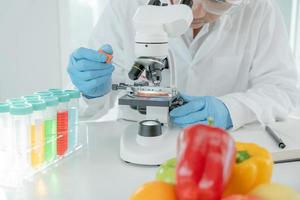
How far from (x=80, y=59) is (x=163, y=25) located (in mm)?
347

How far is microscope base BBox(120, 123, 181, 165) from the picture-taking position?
0.97 meters

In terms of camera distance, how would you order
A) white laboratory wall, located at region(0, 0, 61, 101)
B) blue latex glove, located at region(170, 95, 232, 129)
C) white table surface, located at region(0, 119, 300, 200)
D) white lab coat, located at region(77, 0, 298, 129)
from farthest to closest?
white laboratory wall, located at region(0, 0, 61, 101) → white lab coat, located at region(77, 0, 298, 129) → blue latex glove, located at region(170, 95, 232, 129) → white table surface, located at region(0, 119, 300, 200)

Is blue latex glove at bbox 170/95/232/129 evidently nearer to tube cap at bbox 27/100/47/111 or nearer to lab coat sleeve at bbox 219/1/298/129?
lab coat sleeve at bbox 219/1/298/129

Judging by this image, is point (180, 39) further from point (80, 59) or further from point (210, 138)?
point (210, 138)

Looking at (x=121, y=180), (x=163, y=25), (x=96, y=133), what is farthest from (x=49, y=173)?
(x=163, y=25)

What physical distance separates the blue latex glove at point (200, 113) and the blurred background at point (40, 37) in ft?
5.13

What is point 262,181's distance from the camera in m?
0.62

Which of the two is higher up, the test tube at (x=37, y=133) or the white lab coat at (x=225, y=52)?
the white lab coat at (x=225, y=52)

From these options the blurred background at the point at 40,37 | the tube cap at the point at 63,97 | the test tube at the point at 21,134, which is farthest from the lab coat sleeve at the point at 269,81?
the blurred background at the point at 40,37

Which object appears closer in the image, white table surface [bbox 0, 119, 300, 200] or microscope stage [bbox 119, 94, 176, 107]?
white table surface [bbox 0, 119, 300, 200]

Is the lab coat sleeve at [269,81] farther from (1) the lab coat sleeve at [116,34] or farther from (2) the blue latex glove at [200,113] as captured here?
(1) the lab coat sleeve at [116,34]

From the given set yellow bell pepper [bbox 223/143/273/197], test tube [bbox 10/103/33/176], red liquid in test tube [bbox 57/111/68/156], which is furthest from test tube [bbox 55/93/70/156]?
yellow bell pepper [bbox 223/143/273/197]

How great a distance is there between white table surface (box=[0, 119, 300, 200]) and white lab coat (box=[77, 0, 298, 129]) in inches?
16.8

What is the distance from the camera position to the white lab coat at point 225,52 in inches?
59.1
